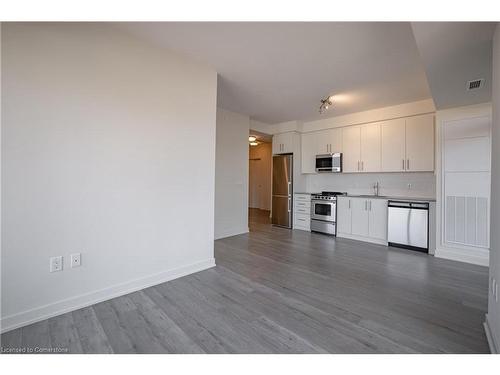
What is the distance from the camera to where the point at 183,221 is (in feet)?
9.12

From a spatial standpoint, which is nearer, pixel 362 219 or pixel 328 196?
pixel 362 219

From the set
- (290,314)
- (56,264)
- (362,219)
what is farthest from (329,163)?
(56,264)

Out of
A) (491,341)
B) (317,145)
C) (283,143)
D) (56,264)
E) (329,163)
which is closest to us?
(491,341)

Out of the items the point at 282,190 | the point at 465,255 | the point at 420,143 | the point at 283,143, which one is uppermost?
the point at 283,143

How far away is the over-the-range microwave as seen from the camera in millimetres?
5168

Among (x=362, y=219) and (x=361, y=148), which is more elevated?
(x=361, y=148)

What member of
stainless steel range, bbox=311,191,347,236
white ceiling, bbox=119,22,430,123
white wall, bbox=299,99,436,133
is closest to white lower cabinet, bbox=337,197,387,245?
stainless steel range, bbox=311,191,347,236

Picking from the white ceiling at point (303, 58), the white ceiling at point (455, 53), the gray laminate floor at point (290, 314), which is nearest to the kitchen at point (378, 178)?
the white ceiling at point (303, 58)

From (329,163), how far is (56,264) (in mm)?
4934

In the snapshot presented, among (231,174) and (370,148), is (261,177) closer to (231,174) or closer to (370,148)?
(231,174)

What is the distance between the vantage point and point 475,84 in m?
2.67
